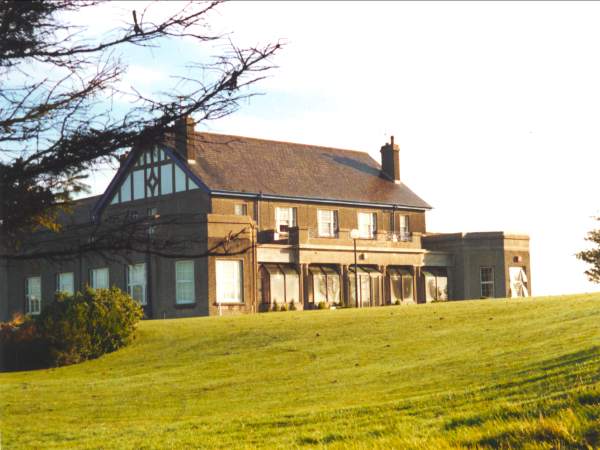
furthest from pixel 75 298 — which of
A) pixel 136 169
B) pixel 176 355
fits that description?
pixel 136 169

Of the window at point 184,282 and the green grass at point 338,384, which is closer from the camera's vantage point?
the green grass at point 338,384

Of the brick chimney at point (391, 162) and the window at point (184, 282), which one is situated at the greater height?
the brick chimney at point (391, 162)

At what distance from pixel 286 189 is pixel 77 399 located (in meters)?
Result: 29.5

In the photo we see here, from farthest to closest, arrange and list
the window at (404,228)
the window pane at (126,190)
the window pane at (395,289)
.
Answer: the window at (404,228), the window pane at (395,289), the window pane at (126,190)

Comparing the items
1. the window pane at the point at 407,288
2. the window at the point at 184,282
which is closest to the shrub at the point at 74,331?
the window at the point at 184,282

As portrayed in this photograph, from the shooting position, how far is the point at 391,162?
6016 cm

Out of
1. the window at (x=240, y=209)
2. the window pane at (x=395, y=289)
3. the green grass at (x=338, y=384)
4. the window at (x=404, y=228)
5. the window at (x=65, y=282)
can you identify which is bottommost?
the green grass at (x=338, y=384)

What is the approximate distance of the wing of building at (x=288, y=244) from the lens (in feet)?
149

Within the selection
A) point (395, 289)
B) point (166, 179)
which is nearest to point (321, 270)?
point (395, 289)

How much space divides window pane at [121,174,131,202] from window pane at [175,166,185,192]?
3.97 metres

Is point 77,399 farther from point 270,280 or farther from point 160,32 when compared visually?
point 270,280

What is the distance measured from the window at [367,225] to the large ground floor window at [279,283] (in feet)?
26.5

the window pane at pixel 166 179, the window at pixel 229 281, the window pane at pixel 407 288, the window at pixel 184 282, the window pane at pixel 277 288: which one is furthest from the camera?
the window pane at pixel 407 288

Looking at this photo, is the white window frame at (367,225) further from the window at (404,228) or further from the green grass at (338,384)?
the green grass at (338,384)
